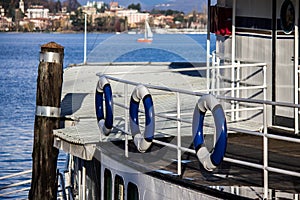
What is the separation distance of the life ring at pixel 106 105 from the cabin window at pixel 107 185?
0.51 metres

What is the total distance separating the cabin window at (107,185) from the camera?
1108cm

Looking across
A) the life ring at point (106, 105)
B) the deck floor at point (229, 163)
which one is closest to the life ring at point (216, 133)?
the deck floor at point (229, 163)

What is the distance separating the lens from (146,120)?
9.70 meters

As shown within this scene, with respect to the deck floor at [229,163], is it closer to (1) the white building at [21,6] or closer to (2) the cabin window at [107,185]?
(2) the cabin window at [107,185]

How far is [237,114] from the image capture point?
13.1 meters

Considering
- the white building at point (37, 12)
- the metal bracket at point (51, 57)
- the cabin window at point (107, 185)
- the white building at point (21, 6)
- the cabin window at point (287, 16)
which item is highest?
the white building at point (21, 6)

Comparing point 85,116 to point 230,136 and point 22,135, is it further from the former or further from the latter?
point 22,135

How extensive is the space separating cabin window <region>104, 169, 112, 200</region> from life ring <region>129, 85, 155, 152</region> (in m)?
1.08

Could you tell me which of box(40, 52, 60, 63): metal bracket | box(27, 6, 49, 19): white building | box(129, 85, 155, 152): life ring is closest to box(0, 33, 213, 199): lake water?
box(40, 52, 60, 63): metal bracket

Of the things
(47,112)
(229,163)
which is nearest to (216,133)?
(229,163)

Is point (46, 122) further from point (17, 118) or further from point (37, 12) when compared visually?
point (37, 12)

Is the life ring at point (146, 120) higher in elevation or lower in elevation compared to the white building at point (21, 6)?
lower

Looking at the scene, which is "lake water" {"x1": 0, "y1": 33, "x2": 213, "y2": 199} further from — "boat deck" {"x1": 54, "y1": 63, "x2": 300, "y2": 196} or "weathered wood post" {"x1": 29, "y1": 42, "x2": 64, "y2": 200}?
"boat deck" {"x1": 54, "y1": 63, "x2": 300, "y2": 196}

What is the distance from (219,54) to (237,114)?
1.21 meters
